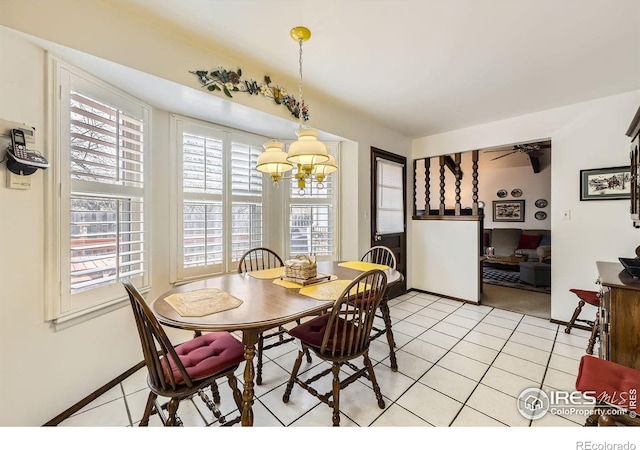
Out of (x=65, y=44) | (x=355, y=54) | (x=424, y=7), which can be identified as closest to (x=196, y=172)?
(x=65, y=44)

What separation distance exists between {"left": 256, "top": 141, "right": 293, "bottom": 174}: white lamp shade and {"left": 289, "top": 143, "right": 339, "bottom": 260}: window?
1.39 meters

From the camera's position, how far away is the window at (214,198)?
104 inches

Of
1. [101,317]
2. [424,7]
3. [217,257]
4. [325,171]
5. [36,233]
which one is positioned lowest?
[101,317]

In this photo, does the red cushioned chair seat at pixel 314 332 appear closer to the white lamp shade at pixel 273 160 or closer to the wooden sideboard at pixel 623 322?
the white lamp shade at pixel 273 160

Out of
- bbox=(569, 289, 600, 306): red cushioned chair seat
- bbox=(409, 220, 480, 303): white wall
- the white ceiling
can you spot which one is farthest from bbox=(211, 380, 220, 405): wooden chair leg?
bbox=(409, 220, 480, 303): white wall

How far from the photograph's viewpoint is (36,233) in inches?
63.7

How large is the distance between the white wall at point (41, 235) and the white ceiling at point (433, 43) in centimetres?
18

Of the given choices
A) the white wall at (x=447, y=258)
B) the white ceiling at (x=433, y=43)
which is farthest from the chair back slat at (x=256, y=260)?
the white wall at (x=447, y=258)

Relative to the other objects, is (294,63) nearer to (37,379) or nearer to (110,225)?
(110,225)

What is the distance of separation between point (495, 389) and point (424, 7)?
8.57ft

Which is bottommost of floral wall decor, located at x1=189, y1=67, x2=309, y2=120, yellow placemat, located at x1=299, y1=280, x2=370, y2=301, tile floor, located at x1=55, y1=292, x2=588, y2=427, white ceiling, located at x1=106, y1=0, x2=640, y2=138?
tile floor, located at x1=55, y1=292, x2=588, y2=427

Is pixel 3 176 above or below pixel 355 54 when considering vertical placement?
below

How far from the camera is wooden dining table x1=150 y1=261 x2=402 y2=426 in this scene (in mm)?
1355
